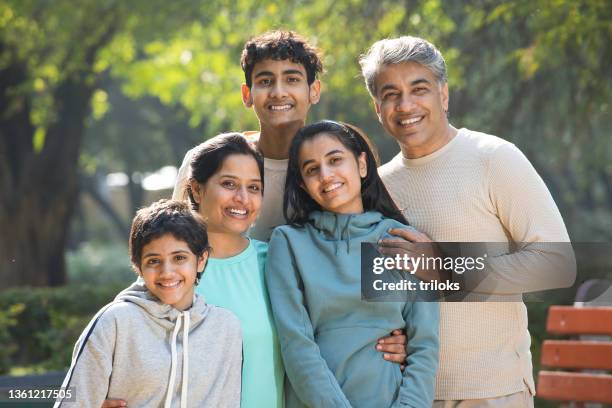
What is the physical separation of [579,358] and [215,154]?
315 cm

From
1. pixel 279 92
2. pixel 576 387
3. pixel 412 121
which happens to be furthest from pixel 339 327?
pixel 576 387

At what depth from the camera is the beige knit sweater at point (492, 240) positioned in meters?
3.53

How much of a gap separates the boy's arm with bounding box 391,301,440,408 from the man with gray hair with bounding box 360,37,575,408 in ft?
0.55

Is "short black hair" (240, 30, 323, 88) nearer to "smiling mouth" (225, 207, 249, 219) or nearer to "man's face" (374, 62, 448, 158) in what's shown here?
"man's face" (374, 62, 448, 158)

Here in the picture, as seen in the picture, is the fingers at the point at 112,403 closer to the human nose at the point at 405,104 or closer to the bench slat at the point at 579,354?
the human nose at the point at 405,104

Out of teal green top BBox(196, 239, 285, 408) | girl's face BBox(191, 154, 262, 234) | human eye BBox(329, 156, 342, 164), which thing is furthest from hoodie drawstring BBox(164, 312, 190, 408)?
human eye BBox(329, 156, 342, 164)

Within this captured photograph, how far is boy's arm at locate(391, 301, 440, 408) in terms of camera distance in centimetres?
333

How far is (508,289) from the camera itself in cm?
354

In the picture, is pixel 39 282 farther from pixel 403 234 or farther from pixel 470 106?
pixel 403 234

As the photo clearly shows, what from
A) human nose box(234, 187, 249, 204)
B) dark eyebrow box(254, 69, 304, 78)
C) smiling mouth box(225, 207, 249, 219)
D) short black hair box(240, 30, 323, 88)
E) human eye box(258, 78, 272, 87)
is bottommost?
smiling mouth box(225, 207, 249, 219)

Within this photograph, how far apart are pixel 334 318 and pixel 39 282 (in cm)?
1218

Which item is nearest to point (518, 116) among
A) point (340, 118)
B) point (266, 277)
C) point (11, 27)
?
point (340, 118)

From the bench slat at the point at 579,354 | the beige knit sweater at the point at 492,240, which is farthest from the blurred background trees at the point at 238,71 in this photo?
the beige knit sweater at the point at 492,240

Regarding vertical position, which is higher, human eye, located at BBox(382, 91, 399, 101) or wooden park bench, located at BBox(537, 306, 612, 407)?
human eye, located at BBox(382, 91, 399, 101)
